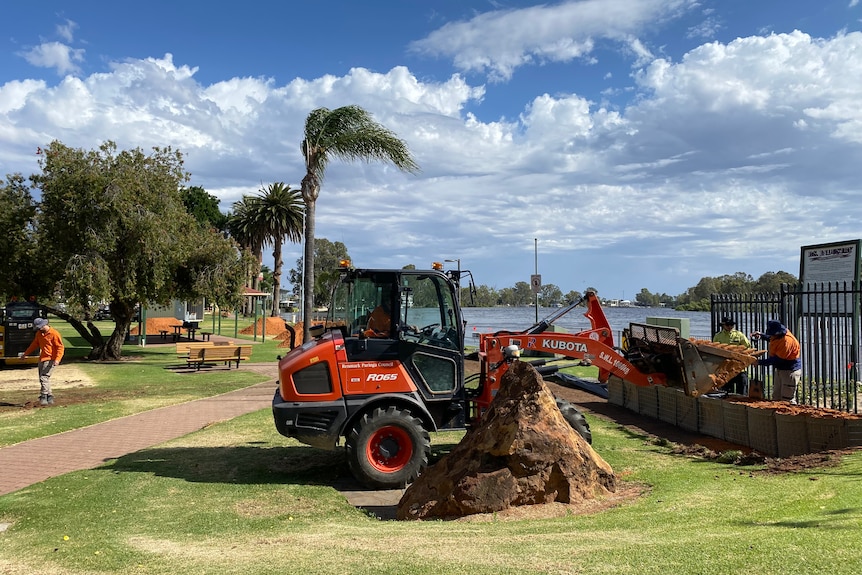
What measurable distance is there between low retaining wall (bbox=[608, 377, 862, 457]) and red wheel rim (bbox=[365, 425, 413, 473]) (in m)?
4.92

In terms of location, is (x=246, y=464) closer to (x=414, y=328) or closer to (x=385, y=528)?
(x=414, y=328)

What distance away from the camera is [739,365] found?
895 cm

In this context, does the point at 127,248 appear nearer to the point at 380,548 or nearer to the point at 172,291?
the point at 172,291

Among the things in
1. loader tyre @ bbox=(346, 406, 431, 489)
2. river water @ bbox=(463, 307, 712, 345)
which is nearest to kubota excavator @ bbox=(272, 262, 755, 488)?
loader tyre @ bbox=(346, 406, 431, 489)

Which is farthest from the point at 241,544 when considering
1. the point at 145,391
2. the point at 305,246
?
the point at 305,246

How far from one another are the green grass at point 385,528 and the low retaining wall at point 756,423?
2.87ft

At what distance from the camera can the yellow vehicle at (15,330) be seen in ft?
67.7

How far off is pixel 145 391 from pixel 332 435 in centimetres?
999

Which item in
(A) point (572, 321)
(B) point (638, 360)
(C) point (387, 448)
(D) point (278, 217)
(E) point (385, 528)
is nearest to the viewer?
(E) point (385, 528)

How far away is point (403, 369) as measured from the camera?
8.31 m

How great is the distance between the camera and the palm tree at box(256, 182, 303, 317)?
56719 mm

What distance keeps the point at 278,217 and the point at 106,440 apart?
158ft

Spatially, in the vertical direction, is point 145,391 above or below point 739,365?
below

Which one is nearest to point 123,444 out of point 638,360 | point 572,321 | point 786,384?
point 638,360
